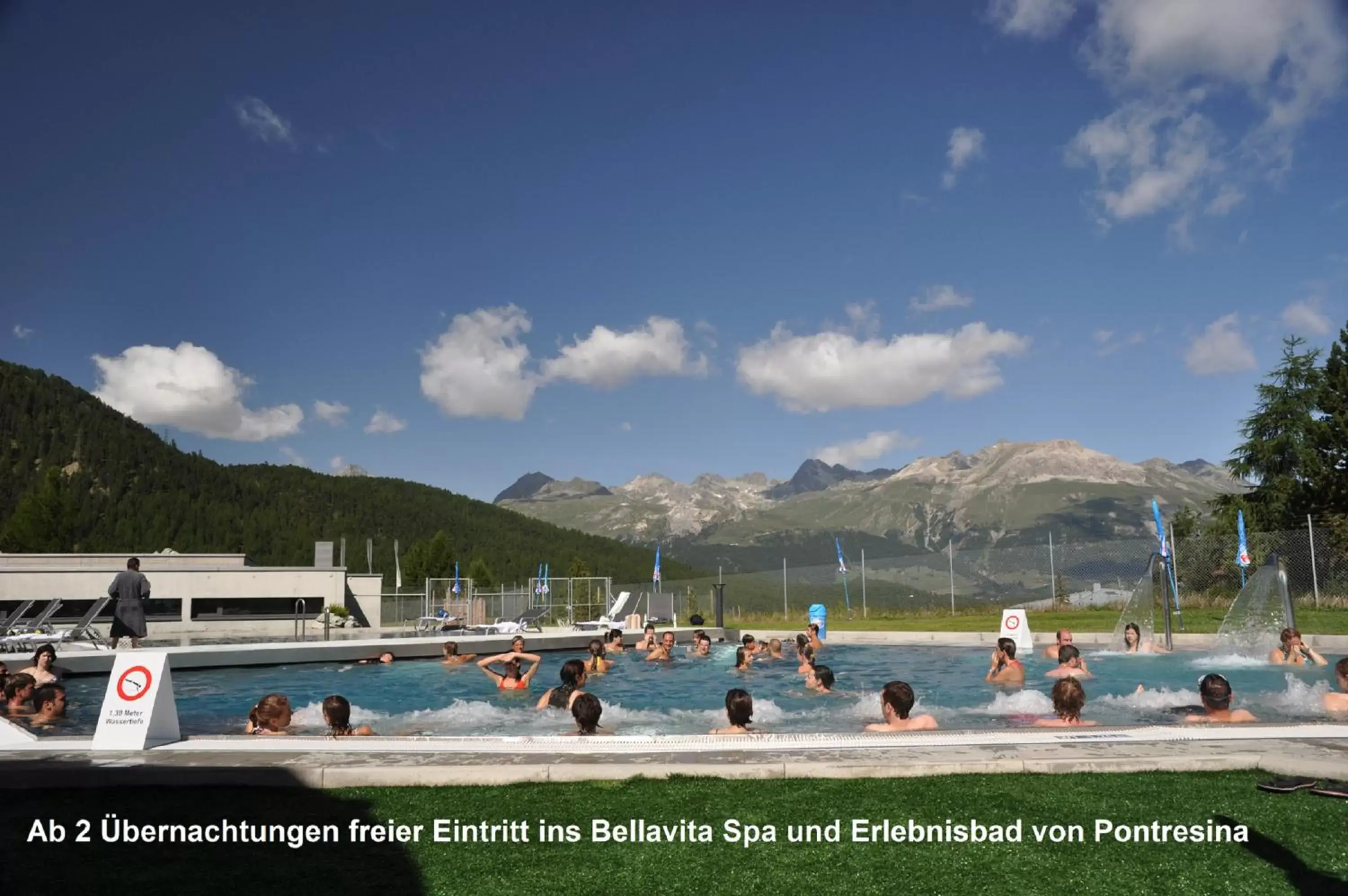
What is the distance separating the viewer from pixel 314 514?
107938mm

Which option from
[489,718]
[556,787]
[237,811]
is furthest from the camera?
[489,718]

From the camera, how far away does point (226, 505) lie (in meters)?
100

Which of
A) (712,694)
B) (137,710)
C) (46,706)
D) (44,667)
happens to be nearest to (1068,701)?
(137,710)

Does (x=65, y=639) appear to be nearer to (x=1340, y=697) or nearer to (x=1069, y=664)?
(x=1069, y=664)

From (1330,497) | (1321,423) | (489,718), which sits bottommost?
(489,718)

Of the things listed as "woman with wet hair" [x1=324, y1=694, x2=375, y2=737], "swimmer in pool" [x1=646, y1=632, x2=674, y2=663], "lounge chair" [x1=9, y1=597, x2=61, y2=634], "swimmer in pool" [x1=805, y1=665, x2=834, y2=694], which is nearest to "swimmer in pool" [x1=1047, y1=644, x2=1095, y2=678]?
"swimmer in pool" [x1=805, y1=665, x2=834, y2=694]

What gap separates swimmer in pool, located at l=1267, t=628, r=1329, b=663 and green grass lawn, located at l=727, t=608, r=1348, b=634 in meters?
3.80

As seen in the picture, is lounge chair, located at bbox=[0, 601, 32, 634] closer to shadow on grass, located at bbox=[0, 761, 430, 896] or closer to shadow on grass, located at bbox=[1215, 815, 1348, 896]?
shadow on grass, located at bbox=[0, 761, 430, 896]

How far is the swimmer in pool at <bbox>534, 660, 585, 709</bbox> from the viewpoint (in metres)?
9.74

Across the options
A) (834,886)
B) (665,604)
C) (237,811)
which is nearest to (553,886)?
(834,886)

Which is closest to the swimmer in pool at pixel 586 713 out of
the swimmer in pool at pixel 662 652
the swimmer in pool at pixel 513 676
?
the swimmer in pool at pixel 513 676

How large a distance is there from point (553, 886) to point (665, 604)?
23894 mm

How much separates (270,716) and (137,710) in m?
1.39

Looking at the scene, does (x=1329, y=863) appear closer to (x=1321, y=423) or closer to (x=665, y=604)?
(x=665, y=604)
